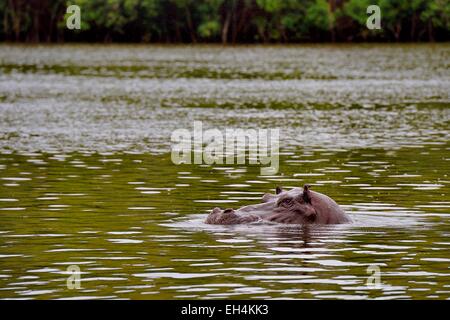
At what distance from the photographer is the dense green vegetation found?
562 ft

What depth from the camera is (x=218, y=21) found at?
174375mm

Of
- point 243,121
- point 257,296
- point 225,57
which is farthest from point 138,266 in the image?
point 225,57

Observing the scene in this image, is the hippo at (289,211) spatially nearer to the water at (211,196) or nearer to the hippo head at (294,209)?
the hippo head at (294,209)

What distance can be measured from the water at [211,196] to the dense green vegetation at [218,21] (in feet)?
307

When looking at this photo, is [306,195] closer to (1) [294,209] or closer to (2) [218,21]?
(1) [294,209]

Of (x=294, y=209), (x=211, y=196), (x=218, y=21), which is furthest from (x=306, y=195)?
(x=218, y=21)

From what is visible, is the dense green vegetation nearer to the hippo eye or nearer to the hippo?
the hippo

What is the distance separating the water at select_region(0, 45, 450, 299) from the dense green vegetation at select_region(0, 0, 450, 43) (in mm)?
93450

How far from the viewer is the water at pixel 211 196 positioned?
20250 mm

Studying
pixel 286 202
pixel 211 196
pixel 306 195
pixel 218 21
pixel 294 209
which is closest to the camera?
pixel 306 195

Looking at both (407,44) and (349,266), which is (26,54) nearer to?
(407,44)

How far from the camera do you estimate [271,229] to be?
80.3 feet

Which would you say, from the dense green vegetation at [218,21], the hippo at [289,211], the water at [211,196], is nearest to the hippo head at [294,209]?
the hippo at [289,211]

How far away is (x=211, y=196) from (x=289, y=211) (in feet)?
18.8
